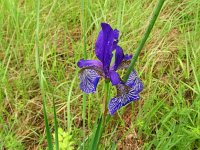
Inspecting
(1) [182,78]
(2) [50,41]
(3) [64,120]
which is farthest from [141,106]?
(2) [50,41]

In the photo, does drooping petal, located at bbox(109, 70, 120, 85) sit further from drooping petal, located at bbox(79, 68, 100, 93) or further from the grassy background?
the grassy background

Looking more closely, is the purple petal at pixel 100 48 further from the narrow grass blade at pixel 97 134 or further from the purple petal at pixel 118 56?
the narrow grass blade at pixel 97 134

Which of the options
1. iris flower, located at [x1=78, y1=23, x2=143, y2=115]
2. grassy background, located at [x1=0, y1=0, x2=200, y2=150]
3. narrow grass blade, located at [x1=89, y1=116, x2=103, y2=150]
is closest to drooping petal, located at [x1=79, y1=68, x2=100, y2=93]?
iris flower, located at [x1=78, y1=23, x2=143, y2=115]

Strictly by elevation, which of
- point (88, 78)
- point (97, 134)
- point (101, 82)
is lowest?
point (101, 82)

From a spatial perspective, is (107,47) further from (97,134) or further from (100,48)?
(97,134)

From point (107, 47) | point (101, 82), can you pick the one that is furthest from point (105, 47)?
point (101, 82)

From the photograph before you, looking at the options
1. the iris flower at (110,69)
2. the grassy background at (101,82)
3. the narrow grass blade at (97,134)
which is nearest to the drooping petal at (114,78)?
the iris flower at (110,69)
